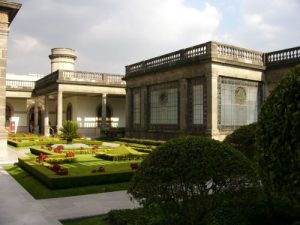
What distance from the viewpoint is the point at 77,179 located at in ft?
34.9

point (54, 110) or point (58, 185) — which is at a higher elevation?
point (54, 110)

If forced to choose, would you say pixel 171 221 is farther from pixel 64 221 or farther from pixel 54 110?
pixel 54 110

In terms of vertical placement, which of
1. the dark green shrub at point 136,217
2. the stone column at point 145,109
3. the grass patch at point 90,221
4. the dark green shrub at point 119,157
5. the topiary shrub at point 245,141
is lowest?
the grass patch at point 90,221

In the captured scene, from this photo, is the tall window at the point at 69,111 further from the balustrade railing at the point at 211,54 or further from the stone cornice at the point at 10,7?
the stone cornice at the point at 10,7

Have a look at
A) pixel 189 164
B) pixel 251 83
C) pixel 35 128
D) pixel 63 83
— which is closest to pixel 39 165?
pixel 189 164

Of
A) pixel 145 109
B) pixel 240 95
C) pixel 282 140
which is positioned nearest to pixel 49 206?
pixel 282 140

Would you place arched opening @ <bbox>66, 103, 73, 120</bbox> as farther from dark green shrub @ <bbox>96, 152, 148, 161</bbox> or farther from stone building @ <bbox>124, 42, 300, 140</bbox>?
dark green shrub @ <bbox>96, 152, 148, 161</bbox>

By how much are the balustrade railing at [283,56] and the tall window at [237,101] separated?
188 cm

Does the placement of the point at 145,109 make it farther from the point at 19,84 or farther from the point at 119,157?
the point at 19,84

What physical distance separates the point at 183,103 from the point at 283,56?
7.35 m

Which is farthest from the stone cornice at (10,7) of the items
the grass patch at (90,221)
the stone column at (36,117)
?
the stone column at (36,117)

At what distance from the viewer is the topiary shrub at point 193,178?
5371mm

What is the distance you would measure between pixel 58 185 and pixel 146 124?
17.5 meters

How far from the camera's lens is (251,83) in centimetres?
2339
